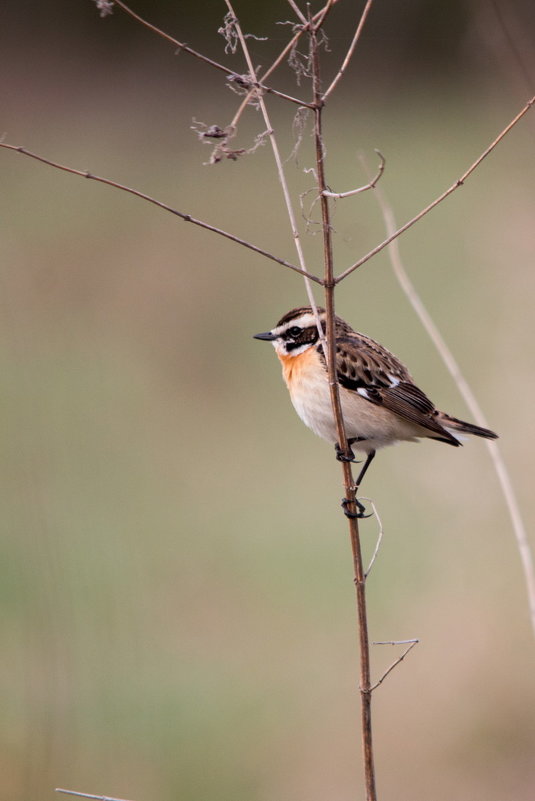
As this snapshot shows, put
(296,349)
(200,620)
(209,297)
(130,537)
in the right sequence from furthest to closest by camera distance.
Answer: (209,297)
(130,537)
(200,620)
(296,349)

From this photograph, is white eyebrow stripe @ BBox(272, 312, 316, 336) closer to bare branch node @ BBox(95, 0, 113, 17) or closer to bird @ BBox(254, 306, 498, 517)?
bird @ BBox(254, 306, 498, 517)

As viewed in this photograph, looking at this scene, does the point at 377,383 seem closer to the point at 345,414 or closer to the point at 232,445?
the point at 345,414

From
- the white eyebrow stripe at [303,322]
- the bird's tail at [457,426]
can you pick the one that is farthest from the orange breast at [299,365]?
the bird's tail at [457,426]

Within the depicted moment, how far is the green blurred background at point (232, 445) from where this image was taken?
6039mm

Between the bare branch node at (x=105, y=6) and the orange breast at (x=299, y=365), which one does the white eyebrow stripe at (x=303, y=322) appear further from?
the bare branch node at (x=105, y=6)

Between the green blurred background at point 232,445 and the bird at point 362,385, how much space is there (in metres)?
1.16

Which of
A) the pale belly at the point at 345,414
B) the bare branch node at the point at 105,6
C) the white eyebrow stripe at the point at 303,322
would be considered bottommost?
the pale belly at the point at 345,414

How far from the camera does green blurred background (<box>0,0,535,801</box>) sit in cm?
604

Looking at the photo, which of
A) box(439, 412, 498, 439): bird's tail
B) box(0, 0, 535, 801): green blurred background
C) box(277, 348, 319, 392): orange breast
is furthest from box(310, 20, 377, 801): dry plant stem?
box(439, 412, 498, 439): bird's tail

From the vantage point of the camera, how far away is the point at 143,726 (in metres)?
5.95

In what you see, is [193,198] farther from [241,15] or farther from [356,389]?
[356,389]

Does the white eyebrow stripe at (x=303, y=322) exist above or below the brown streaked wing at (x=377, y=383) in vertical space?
above

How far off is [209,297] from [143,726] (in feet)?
28.7

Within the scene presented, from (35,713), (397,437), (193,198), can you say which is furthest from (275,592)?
(193,198)
